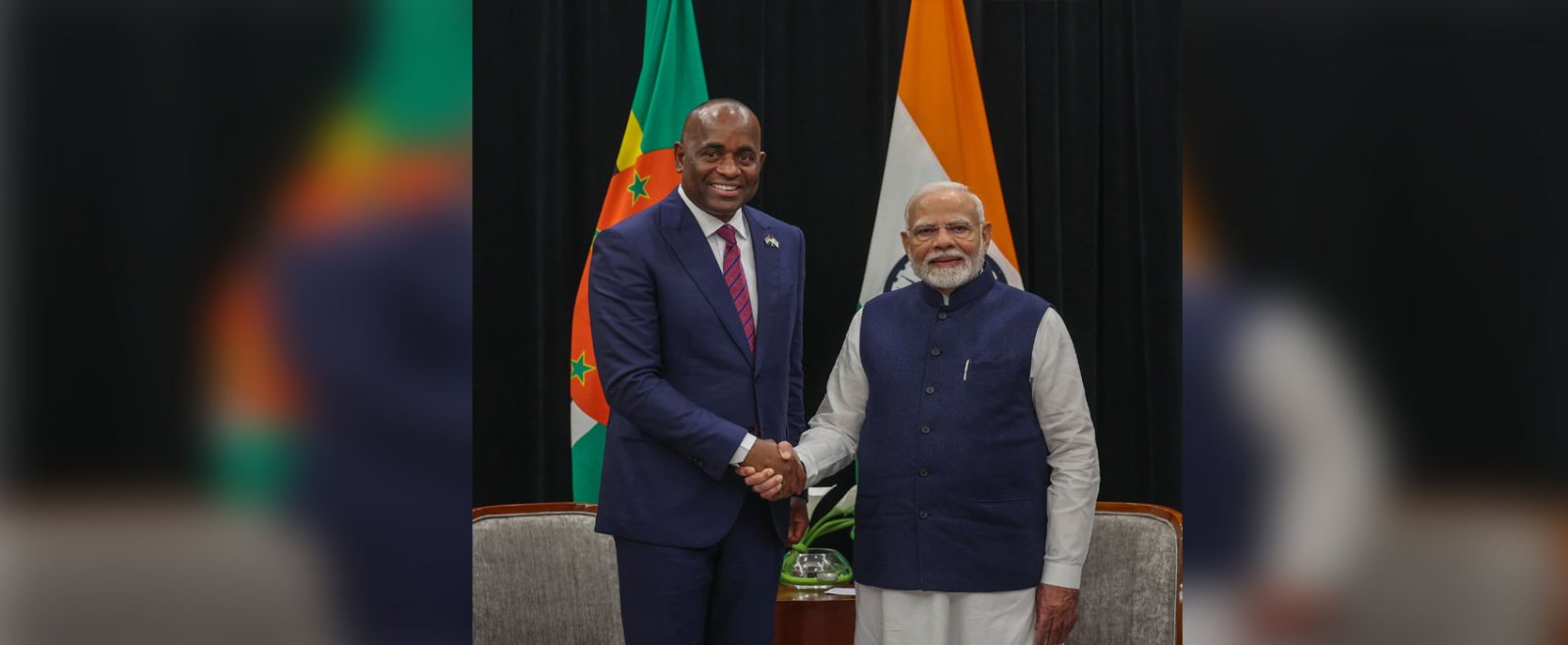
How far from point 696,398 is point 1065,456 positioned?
0.78 metres

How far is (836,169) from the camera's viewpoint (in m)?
3.92

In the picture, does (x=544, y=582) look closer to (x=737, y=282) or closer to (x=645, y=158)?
(x=645, y=158)

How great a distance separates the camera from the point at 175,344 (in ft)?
1.08

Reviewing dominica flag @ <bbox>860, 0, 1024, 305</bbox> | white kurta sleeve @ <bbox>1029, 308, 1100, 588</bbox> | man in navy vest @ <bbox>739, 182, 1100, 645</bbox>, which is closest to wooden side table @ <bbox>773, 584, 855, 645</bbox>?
man in navy vest @ <bbox>739, 182, 1100, 645</bbox>

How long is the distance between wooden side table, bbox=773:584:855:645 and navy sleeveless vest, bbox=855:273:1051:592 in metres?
0.60

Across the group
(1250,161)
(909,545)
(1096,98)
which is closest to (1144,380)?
(1096,98)

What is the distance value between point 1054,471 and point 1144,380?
1631 millimetres

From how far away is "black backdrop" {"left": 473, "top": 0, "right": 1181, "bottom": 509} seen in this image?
3793 mm

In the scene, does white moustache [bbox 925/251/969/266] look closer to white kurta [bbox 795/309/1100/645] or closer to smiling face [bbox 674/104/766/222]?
white kurta [bbox 795/309/1100/645]

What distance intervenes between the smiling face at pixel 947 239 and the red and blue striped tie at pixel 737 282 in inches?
15.6

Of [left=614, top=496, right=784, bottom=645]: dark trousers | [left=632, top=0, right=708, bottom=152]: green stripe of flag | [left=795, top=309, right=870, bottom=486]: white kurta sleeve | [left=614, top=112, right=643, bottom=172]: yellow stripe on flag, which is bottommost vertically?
[left=614, top=496, right=784, bottom=645]: dark trousers

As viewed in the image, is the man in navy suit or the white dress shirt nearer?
the man in navy suit

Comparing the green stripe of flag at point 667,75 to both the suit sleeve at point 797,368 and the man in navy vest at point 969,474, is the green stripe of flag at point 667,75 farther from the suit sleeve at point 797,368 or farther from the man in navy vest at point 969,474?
the man in navy vest at point 969,474

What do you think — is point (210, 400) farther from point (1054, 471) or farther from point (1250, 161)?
point (1054, 471)
